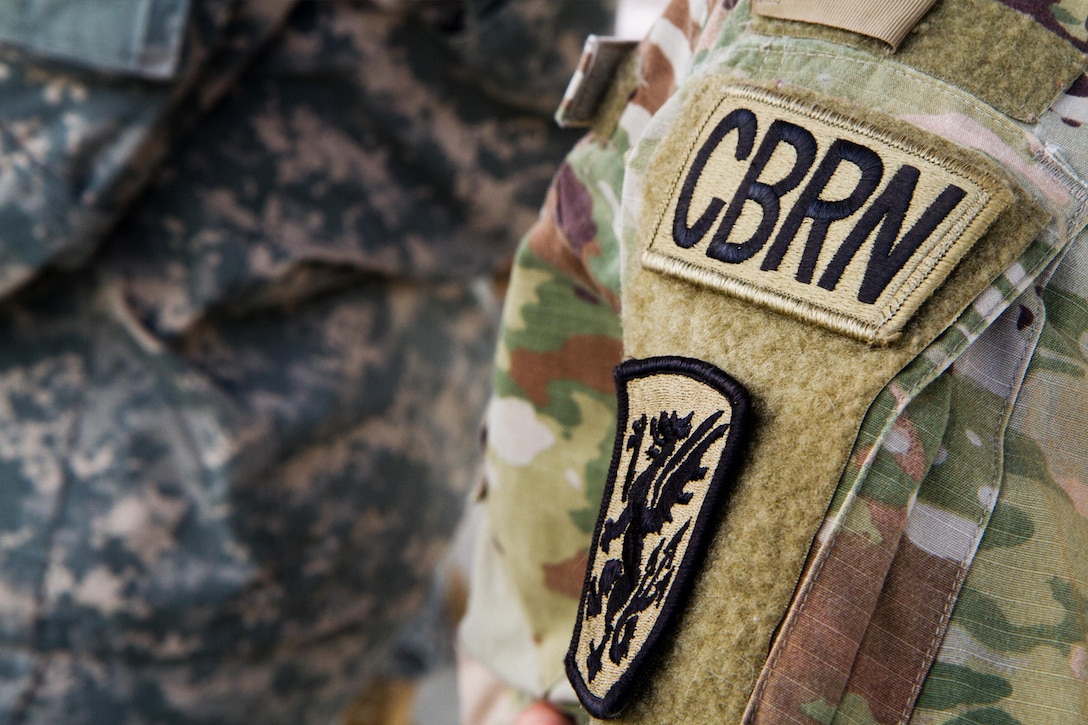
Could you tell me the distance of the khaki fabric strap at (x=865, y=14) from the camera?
1.27 feet

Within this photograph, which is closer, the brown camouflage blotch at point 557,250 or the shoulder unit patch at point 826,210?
the shoulder unit patch at point 826,210

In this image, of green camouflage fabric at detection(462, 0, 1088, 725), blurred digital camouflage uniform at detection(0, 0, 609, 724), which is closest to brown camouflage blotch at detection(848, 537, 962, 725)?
green camouflage fabric at detection(462, 0, 1088, 725)

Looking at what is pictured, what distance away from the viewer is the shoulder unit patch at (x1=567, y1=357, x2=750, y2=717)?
393 millimetres

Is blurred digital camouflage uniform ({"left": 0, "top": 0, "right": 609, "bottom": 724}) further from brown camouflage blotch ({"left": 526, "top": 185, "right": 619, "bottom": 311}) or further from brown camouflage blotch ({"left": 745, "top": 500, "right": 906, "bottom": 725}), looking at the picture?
brown camouflage blotch ({"left": 745, "top": 500, "right": 906, "bottom": 725})

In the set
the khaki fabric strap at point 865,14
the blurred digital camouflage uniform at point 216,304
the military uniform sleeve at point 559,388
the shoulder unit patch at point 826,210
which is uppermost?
the khaki fabric strap at point 865,14

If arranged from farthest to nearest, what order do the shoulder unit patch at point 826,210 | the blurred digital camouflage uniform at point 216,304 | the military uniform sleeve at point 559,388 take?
1. the blurred digital camouflage uniform at point 216,304
2. the military uniform sleeve at point 559,388
3. the shoulder unit patch at point 826,210

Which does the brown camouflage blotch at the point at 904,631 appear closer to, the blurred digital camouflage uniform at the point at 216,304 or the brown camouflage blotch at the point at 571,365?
the brown camouflage blotch at the point at 571,365

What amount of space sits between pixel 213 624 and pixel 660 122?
0.92 meters

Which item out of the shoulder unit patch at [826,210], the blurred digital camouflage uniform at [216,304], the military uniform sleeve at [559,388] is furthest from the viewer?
the blurred digital camouflage uniform at [216,304]

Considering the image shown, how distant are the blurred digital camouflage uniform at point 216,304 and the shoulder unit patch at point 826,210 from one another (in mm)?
724

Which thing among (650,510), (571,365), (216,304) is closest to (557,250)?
(571,365)

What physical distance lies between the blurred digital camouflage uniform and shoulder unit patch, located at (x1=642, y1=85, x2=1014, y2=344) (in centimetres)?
72

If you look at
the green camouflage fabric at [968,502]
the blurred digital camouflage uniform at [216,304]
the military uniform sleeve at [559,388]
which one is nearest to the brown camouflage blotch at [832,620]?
the green camouflage fabric at [968,502]

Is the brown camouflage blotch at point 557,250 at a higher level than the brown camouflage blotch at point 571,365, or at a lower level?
higher
